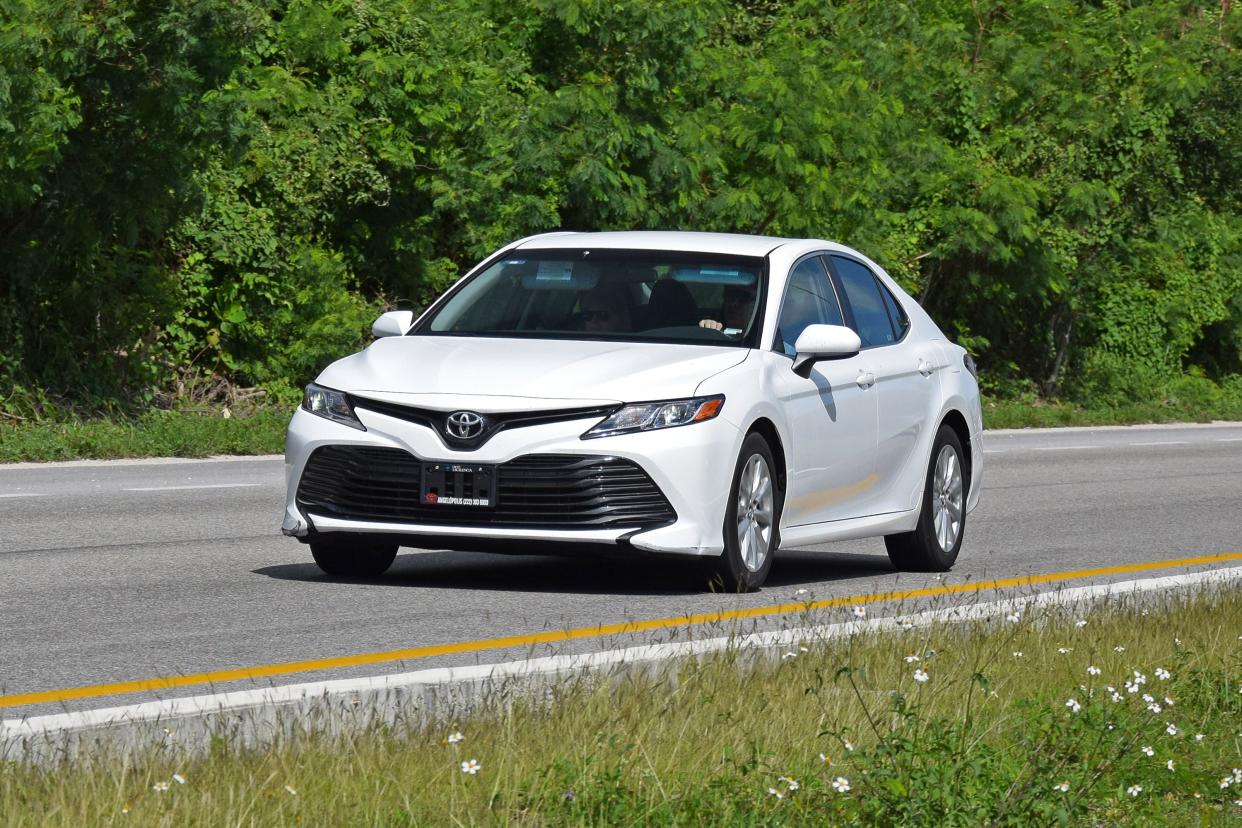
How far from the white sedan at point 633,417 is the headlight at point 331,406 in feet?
0.04

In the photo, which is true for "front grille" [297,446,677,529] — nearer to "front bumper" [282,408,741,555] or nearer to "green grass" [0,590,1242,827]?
"front bumper" [282,408,741,555]

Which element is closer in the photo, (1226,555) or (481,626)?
(481,626)

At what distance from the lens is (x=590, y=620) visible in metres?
9.18

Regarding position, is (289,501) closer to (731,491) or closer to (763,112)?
(731,491)

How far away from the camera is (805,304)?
11.3 m

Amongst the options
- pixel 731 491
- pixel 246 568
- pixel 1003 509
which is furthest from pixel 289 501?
pixel 1003 509

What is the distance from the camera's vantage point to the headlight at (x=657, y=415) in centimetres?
962

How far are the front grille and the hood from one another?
0.87 feet

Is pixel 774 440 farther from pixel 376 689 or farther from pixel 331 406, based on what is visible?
pixel 376 689

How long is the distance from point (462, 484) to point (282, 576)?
150cm

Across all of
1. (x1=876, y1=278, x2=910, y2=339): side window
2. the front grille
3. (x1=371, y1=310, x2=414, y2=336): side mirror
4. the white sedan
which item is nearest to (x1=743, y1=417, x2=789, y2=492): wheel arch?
the white sedan

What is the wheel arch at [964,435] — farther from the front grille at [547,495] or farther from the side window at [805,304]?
the front grille at [547,495]

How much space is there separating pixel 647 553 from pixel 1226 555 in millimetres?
5163

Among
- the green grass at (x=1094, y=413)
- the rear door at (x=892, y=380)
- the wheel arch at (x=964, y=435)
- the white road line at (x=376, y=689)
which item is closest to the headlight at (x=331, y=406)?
the white road line at (x=376, y=689)
